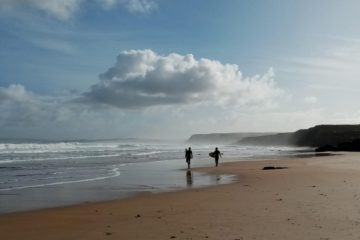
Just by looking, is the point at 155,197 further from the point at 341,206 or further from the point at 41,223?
the point at 341,206

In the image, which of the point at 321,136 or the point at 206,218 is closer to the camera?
the point at 206,218

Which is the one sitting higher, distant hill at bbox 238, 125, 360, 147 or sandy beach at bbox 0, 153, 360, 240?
distant hill at bbox 238, 125, 360, 147

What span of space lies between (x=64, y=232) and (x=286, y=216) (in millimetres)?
5036

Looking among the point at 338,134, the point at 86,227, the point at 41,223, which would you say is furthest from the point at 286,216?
the point at 338,134

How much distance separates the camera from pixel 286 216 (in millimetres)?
10039

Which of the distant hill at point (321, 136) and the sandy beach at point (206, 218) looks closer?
the sandy beach at point (206, 218)

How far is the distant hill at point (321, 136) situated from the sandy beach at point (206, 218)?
8449 centimetres

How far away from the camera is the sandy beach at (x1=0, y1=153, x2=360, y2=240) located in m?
8.55

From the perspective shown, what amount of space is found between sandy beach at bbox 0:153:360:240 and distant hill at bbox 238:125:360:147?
84.5 metres

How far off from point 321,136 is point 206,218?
348ft

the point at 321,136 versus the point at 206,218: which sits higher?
the point at 321,136

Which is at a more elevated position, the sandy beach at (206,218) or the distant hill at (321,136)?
the distant hill at (321,136)

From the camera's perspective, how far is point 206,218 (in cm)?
1019

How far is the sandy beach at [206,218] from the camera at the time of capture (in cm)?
855
